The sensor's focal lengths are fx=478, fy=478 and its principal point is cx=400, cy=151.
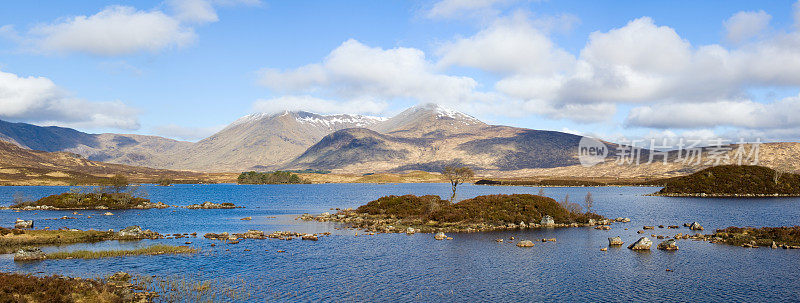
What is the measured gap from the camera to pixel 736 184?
171000 millimetres

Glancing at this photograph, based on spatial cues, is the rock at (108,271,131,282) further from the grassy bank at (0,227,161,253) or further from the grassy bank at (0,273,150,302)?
the grassy bank at (0,227,161,253)

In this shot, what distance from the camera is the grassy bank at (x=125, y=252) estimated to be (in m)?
52.6

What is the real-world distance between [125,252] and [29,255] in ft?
29.1

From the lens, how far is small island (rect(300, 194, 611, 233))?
8074cm

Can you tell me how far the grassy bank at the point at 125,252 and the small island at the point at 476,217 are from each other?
29912 millimetres

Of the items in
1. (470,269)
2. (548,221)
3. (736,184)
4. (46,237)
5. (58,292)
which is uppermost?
(736,184)

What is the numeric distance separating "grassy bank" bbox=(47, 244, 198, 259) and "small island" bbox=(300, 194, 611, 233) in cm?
→ 2991

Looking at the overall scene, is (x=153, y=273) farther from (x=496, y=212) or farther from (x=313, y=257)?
(x=496, y=212)

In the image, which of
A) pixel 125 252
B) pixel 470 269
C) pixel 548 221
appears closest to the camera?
pixel 470 269

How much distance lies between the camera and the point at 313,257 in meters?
54.1

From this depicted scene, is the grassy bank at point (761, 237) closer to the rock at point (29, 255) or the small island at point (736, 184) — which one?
the rock at point (29, 255)

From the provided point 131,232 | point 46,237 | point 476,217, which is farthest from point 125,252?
point 476,217

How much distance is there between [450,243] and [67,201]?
4361 inches

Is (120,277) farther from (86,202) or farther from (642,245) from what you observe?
(86,202)
